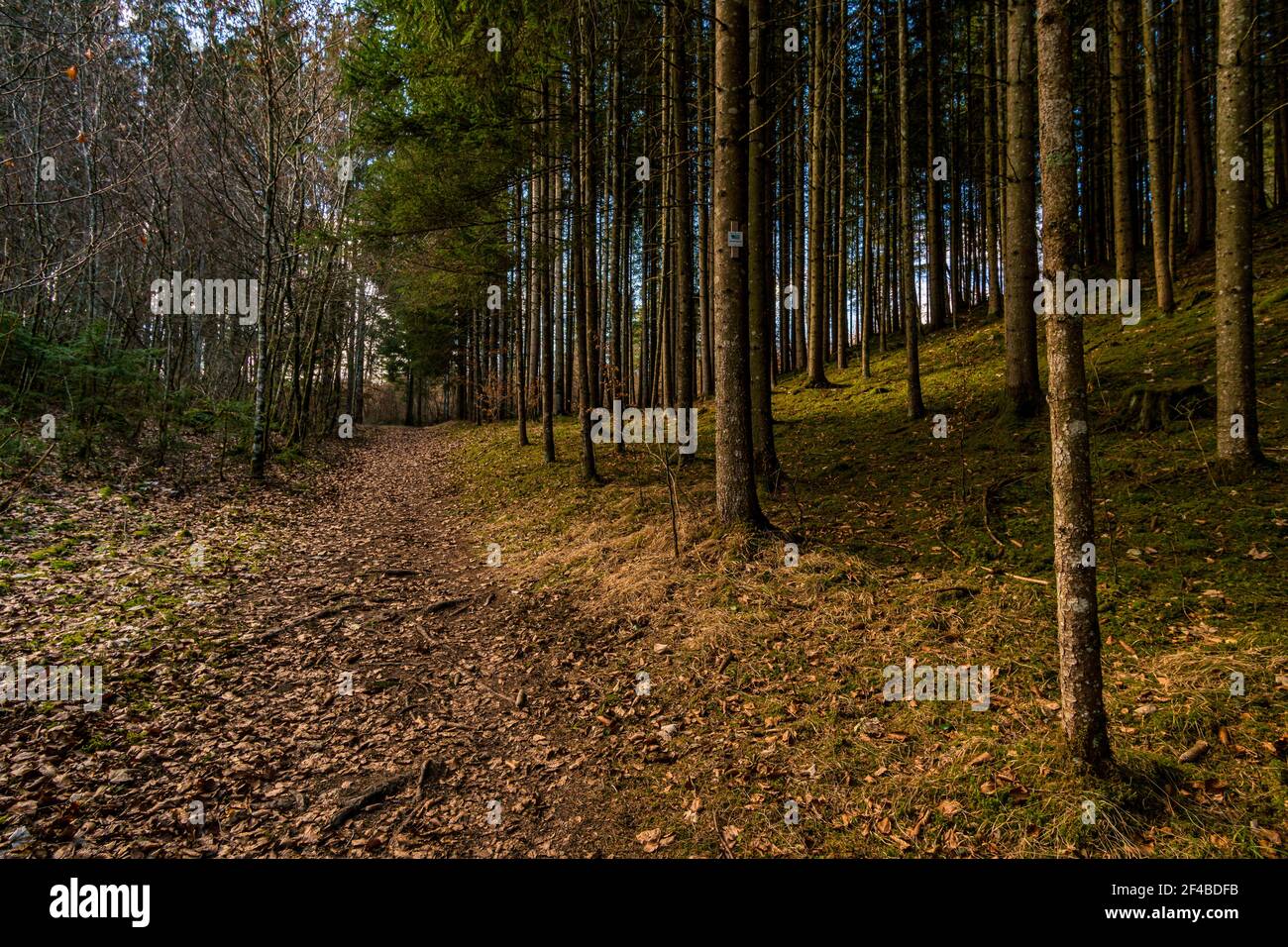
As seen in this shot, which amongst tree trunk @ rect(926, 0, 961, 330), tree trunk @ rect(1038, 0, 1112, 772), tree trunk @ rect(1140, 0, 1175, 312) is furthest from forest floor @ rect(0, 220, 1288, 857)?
tree trunk @ rect(926, 0, 961, 330)

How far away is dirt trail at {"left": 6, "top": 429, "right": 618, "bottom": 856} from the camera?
3324 mm

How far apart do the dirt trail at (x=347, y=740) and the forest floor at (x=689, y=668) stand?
2 centimetres

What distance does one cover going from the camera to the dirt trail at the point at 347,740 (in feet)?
10.9

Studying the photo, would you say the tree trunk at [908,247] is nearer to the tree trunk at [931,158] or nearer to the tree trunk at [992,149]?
the tree trunk at [931,158]

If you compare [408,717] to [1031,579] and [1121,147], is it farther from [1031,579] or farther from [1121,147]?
[1121,147]

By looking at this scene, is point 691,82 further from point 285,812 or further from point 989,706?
point 285,812

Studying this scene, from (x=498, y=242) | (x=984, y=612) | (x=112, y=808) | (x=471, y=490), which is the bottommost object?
(x=112, y=808)

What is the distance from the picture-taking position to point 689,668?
4.97 meters

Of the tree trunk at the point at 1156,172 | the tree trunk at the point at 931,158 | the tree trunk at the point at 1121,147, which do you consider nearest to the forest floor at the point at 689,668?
the tree trunk at the point at 1156,172

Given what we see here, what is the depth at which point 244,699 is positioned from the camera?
4.67 meters

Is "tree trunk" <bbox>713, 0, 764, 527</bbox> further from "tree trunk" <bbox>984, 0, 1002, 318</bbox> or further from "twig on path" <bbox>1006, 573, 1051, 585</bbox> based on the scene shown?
"tree trunk" <bbox>984, 0, 1002, 318</bbox>

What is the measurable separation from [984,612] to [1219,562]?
6.39 ft

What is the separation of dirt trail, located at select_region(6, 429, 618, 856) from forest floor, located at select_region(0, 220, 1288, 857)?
2cm
